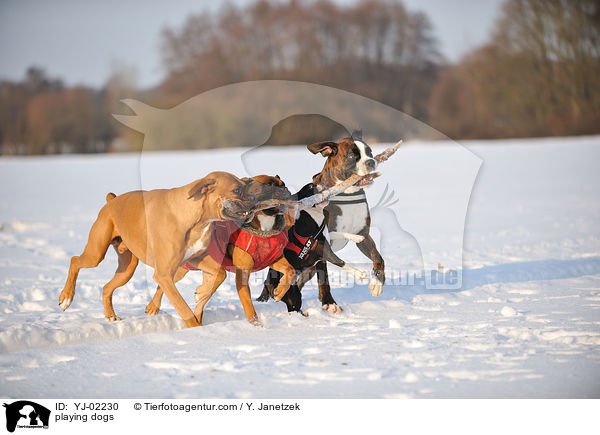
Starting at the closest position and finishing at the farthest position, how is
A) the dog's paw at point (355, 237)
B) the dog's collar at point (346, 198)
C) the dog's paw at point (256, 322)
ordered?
the dog's paw at point (256, 322)
the dog's collar at point (346, 198)
the dog's paw at point (355, 237)

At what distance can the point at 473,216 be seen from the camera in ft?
43.9

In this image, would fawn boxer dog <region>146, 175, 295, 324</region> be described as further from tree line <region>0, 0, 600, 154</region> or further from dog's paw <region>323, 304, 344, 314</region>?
tree line <region>0, 0, 600, 154</region>

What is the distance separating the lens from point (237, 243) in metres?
4.95

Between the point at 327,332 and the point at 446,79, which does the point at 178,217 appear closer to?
the point at 327,332

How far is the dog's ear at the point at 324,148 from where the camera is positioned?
532 centimetres

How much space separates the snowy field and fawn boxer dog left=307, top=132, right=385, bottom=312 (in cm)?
22

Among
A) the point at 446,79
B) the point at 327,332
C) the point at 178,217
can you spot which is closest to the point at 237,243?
the point at 178,217

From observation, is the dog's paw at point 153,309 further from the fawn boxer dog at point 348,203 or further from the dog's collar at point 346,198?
the dog's collar at point 346,198

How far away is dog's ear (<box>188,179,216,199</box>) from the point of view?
4.66m

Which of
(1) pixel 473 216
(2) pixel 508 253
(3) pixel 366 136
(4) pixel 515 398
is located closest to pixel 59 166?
(1) pixel 473 216

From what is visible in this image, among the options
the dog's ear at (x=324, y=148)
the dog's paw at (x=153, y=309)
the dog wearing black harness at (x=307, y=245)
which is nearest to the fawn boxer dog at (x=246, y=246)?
the dog wearing black harness at (x=307, y=245)

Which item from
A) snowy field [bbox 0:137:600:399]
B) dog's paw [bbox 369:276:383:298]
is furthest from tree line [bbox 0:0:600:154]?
dog's paw [bbox 369:276:383:298]

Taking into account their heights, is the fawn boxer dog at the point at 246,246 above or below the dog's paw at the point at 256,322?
above

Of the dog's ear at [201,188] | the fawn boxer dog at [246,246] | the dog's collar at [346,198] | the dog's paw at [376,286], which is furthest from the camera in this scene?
the dog's paw at [376,286]
